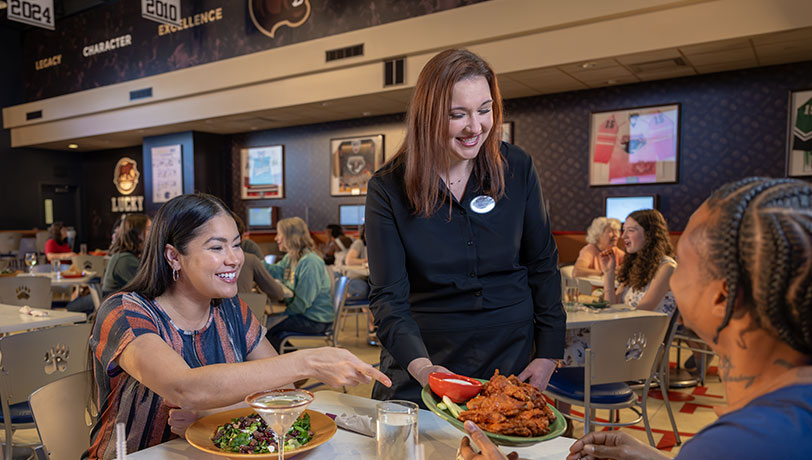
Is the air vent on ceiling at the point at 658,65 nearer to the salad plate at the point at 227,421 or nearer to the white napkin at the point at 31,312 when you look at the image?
the white napkin at the point at 31,312

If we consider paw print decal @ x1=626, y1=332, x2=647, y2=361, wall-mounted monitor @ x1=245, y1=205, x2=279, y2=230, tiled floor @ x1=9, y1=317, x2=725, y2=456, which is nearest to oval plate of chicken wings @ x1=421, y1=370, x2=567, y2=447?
paw print decal @ x1=626, y1=332, x2=647, y2=361

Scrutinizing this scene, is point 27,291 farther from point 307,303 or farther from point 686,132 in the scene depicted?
point 686,132

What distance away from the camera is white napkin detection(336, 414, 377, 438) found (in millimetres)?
1355

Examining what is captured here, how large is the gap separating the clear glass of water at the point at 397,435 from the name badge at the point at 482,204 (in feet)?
2.42

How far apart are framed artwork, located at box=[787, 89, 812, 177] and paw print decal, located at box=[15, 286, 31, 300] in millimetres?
8332

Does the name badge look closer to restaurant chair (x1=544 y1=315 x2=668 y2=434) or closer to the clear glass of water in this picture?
the clear glass of water

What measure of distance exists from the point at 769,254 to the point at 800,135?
26.2ft

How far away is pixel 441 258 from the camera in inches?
64.7

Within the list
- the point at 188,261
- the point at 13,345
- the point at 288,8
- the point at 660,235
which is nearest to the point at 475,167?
the point at 188,261

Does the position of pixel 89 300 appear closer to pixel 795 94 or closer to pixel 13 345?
pixel 13 345

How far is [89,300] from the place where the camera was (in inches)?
230

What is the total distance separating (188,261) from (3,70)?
16.9m

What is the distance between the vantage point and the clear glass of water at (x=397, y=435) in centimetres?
106

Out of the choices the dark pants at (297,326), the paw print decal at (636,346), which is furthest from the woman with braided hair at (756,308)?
the dark pants at (297,326)
